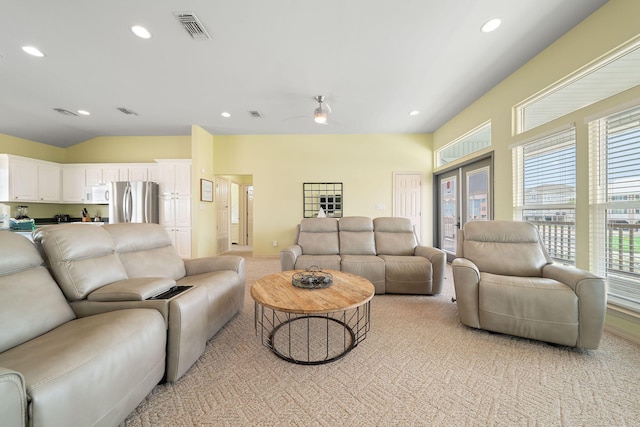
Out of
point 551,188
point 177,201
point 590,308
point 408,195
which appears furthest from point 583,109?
point 177,201

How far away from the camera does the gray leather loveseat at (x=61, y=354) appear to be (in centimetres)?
75

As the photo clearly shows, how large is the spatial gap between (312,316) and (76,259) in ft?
6.01

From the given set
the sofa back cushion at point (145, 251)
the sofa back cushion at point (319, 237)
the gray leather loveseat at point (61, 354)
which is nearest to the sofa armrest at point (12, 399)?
the gray leather loveseat at point (61, 354)

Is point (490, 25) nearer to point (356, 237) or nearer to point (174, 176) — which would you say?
point (356, 237)

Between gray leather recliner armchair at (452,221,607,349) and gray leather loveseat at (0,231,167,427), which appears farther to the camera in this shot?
gray leather recliner armchair at (452,221,607,349)

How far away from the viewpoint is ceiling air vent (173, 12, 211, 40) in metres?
1.98

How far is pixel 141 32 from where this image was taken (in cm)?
216

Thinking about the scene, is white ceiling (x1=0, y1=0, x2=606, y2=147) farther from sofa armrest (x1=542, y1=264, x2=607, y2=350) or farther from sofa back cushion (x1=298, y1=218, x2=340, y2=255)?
sofa armrest (x1=542, y1=264, x2=607, y2=350)

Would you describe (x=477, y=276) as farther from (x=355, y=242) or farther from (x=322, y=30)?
(x=322, y=30)

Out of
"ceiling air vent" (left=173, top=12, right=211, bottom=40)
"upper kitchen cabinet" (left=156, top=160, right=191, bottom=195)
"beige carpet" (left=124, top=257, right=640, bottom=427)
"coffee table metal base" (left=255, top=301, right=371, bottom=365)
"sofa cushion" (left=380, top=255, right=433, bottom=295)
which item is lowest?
"beige carpet" (left=124, top=257, right=640, bottom=427)

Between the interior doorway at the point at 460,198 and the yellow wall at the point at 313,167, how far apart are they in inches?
9.9

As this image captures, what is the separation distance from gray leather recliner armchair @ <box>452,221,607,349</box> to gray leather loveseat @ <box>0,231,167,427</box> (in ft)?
7.79

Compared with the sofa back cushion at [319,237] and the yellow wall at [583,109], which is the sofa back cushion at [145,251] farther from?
the yellow wall at [583,109]

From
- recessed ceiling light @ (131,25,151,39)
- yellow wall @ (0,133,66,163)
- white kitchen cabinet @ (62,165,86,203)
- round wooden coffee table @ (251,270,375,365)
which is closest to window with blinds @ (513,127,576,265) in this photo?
round wooden coffee table @ (251,270,375,365)
